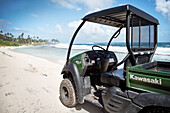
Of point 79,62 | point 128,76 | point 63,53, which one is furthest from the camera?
point 63,53

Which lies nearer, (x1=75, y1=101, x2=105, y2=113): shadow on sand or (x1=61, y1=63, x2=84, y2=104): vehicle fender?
(x1=61, y1=63, x2=84, y2=104): vehicle fender

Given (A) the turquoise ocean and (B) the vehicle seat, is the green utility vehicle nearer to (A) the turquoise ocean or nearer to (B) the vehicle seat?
(B) the vehicle seat

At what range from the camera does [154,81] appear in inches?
71.2

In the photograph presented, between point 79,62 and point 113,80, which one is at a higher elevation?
point 79,62

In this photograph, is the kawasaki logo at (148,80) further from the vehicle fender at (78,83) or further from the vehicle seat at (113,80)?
the vehicle fender at (78,83)

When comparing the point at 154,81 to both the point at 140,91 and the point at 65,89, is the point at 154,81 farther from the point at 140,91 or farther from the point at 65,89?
the point at 65,89

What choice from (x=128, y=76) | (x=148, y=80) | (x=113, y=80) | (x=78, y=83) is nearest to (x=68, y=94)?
(x=78, y=83)

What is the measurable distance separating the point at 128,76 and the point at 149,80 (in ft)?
1.03

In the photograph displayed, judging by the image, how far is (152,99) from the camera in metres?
1.80

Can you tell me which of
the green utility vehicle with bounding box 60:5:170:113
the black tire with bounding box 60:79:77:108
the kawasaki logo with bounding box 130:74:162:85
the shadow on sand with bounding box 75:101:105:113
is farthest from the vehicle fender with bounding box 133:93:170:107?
the black tire with bounding box 60:79:77:108

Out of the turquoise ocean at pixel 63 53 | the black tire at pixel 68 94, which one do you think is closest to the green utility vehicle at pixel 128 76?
the black tire at pixel 68 94

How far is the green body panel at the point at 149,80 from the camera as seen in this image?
1.72m

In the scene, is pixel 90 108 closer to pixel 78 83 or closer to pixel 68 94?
pixel 68 94

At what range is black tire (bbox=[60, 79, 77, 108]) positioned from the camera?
123 inches
